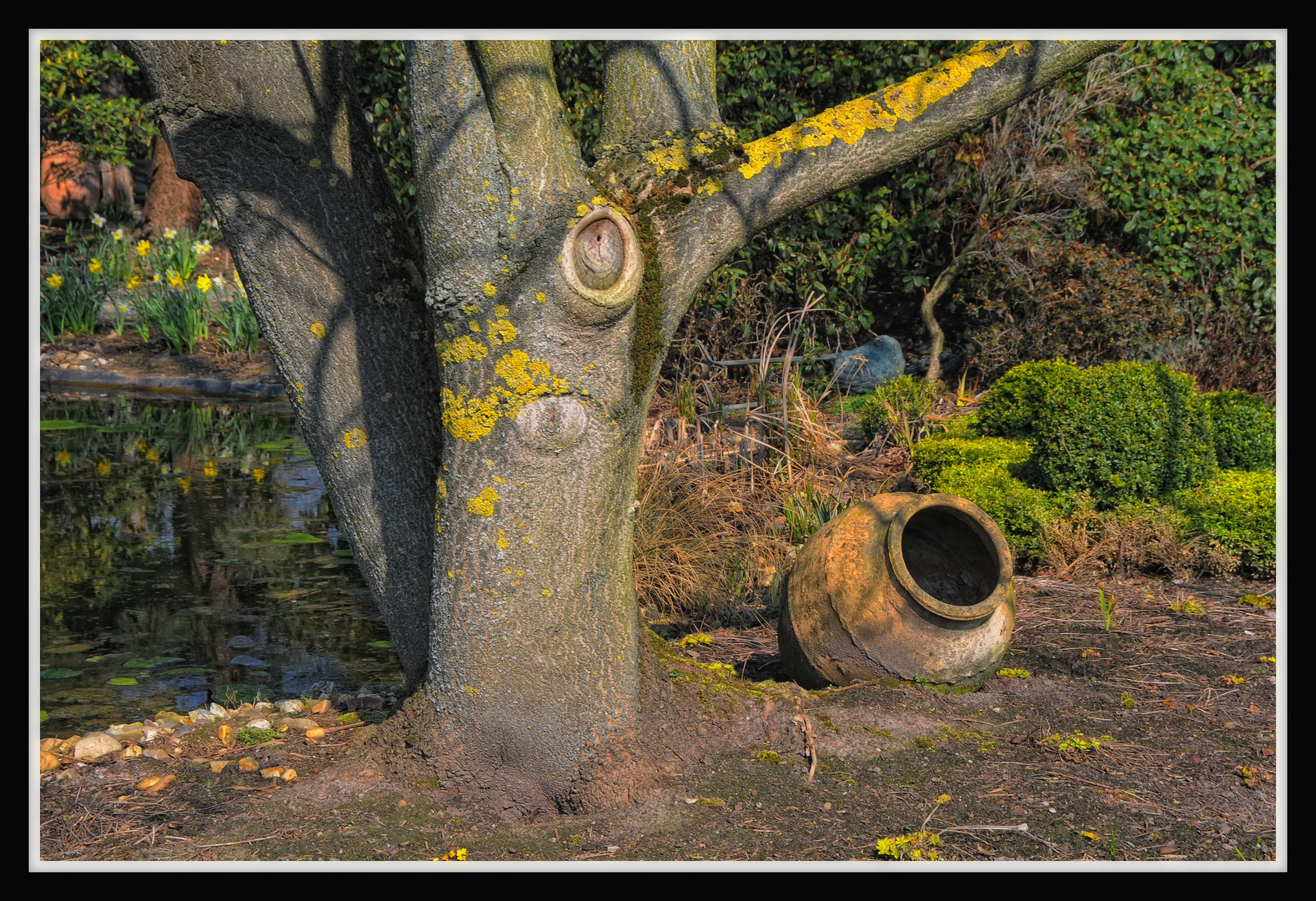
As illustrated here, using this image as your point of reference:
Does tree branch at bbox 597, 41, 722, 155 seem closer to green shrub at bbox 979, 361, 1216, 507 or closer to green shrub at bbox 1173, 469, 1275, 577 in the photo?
green shrub at bbox 979, 361, 1216, 507

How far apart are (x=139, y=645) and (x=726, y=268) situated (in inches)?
188

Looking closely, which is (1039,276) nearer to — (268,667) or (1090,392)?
(1090,392)

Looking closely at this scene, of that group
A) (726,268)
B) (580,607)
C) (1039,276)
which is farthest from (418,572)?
(1039,276)

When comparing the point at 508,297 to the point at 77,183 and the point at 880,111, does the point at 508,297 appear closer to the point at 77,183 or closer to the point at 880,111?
the point at 880,111

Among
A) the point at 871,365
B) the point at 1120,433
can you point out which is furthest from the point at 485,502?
the point at 871,365

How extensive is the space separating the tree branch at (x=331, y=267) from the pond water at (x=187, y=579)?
137cm

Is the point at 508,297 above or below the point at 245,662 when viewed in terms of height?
above

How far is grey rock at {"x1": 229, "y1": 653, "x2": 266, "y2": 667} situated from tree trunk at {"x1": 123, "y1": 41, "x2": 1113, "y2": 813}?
1.59 metres

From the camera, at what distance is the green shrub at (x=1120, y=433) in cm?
564

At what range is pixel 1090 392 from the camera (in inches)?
224

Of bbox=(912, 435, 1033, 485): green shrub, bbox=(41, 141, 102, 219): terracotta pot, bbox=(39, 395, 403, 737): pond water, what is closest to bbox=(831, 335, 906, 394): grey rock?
bbox=(912, 435, 1033, 485): green shrub

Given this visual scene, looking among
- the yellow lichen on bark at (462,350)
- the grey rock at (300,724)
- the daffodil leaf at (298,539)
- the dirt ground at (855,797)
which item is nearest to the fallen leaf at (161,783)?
the dirt ground at (855,797)

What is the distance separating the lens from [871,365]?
804 centimetres

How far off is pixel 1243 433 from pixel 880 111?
4074 millimetres
